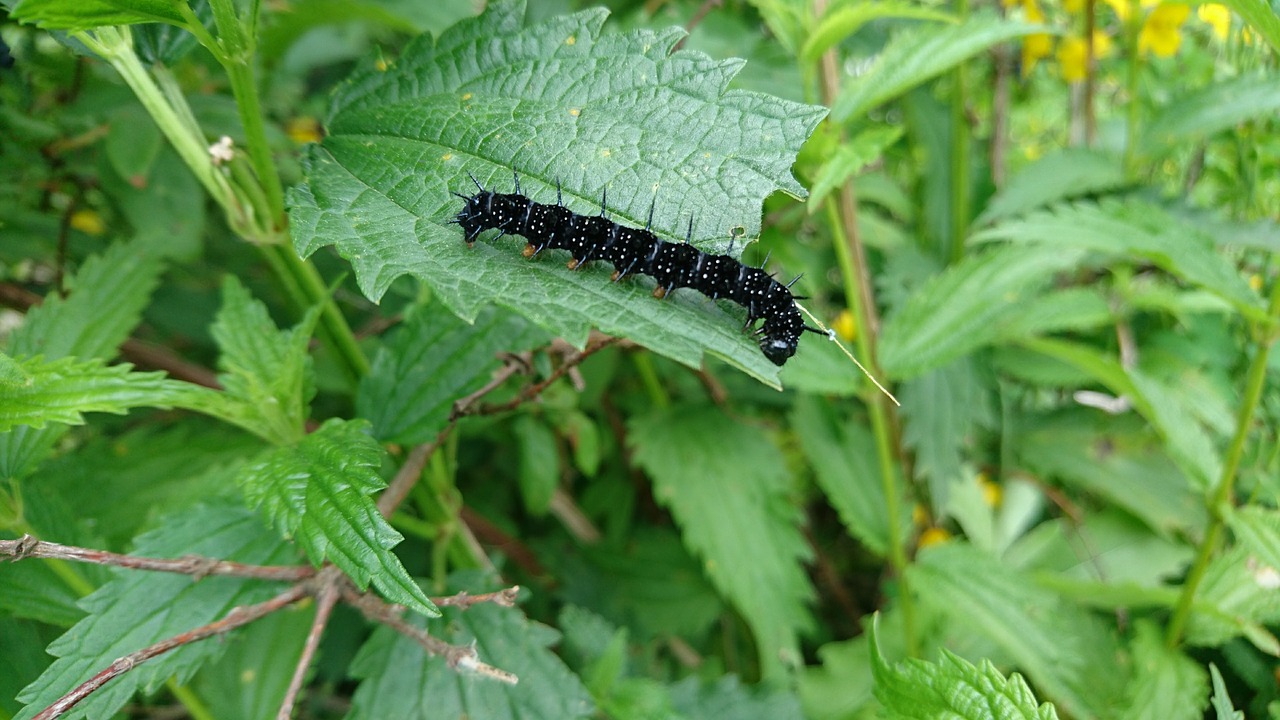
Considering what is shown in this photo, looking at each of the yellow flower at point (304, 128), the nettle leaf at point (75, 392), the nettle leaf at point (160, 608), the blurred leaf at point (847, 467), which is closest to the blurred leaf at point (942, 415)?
the blurred leaf at point (847, 467)

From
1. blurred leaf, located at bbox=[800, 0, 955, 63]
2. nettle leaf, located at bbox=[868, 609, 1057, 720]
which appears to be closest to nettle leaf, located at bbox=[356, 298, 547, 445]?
nettle leaf, located at bbox=[868, 609, 1057, 720]

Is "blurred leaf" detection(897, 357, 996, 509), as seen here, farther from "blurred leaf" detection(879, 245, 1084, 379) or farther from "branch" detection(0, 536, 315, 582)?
"branch" detection(0, 536, 315, 582)

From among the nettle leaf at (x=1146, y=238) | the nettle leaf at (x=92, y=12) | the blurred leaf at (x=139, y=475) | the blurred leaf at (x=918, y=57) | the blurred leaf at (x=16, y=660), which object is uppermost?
the blurred leaf at (x=918, y=57)

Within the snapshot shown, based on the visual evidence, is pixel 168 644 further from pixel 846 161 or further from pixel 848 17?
pixel 848 17

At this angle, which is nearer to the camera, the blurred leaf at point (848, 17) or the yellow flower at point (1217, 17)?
the blurred leaf at point (848, 17)

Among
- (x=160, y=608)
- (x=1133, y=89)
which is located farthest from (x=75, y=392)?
(x=1133, y=89)

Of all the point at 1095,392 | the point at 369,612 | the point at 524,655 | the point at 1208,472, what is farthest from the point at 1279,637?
the point at 369,612

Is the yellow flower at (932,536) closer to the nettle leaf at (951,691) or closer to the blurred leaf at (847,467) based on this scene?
the blurred leaf at (847,467)
